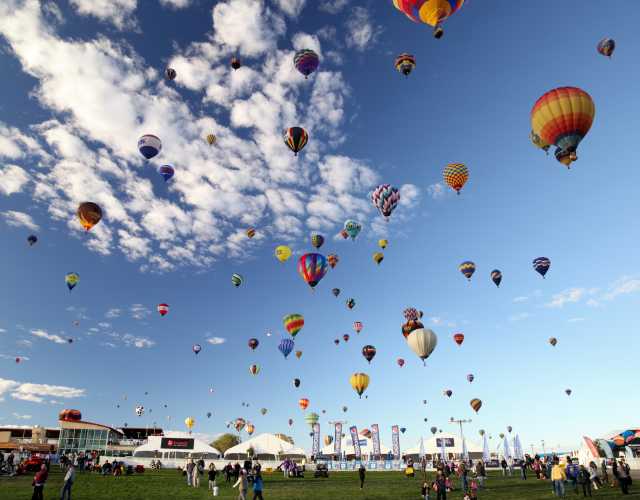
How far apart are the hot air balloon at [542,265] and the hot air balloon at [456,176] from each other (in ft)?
45.8

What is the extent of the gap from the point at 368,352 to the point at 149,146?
1401 inches

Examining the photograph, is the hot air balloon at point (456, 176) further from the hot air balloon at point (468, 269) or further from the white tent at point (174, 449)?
the white tent at point (174, 449)

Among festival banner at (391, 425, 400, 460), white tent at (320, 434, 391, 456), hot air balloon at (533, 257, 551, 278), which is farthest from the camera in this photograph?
white tent at (320, 434, 391, 456)

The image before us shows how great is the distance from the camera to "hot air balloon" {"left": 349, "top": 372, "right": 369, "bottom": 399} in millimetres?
53406

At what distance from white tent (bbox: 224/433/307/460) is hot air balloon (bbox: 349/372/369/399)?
112 ft

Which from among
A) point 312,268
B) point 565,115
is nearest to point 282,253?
point 312,268

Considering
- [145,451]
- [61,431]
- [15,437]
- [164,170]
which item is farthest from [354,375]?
[15,437]

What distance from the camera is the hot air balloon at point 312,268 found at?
4347cm

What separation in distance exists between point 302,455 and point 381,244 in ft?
141

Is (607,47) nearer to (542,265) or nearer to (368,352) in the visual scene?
(542,265)

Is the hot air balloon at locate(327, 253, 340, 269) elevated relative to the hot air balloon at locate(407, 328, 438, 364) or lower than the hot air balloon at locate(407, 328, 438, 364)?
elevated

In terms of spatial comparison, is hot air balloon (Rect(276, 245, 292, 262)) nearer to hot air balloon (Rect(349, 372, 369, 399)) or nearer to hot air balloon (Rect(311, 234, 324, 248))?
hot air balloon (Rect(311, 234, 324, 248))

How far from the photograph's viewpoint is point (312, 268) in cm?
4344

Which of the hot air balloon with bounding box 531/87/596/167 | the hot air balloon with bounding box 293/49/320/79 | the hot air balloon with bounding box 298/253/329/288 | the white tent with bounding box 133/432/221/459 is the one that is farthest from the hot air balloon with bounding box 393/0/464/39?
the white tent with bounding box 133/432/221/459
